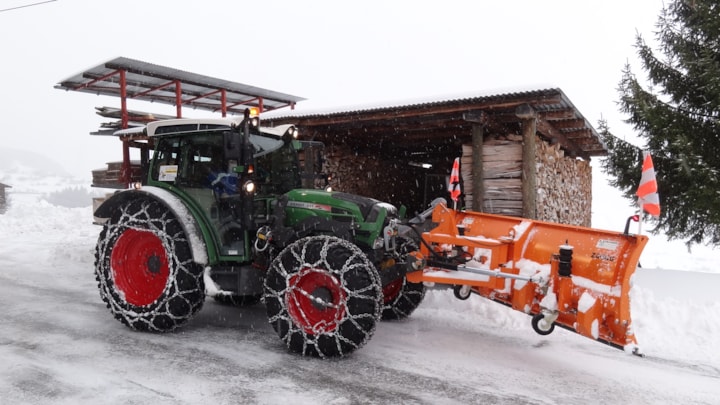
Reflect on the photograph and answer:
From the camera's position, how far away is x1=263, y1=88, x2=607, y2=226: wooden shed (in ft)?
24.0

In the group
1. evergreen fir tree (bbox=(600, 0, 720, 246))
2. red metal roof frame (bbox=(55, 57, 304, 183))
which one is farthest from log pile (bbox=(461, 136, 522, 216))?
red metal roof frame (bbox=(55, 57, 304, 183))

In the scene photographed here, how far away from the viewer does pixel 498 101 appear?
697 cm

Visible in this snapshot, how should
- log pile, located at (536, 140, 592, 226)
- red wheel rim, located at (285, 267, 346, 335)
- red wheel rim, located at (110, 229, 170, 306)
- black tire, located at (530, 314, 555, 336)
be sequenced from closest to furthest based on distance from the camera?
black tire, located at (530, 314, 555, 336), red wheel rim, located at (285, 267, 346, 335), red wheel rim, located at (110, 229, 170, 306), log pile, located at (536, 140, 592, 226)

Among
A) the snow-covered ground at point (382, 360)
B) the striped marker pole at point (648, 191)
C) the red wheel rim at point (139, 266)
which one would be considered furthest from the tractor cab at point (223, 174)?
the striped marker pole at point (648, 191)

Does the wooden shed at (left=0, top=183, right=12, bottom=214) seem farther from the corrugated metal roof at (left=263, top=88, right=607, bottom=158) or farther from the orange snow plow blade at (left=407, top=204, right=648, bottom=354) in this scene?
the orange snow plow blade at (left=407, top=204, right=648, bottom=354)

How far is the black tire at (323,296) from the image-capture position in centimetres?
380

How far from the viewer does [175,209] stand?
446cm

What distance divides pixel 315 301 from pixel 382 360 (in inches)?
28.5

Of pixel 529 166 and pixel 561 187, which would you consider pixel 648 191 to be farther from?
pixel 561 187

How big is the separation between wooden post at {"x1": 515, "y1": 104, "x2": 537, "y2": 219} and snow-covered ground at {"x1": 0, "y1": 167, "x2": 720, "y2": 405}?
1.95 m

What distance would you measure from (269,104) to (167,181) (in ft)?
46.4

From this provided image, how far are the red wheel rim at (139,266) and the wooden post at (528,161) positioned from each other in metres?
4.99

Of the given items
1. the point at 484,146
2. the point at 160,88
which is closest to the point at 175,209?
the point at 484,146

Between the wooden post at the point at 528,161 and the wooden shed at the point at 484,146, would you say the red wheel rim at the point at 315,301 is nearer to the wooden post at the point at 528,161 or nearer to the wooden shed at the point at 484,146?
the wooden shed at the point at 484,146
